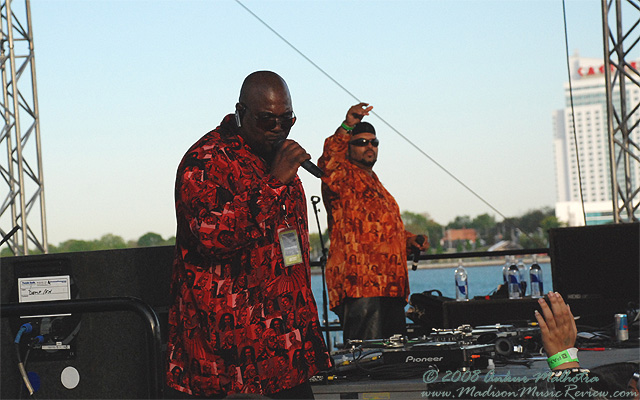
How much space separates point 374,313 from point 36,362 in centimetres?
178

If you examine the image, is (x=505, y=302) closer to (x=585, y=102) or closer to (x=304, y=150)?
(x=304, y=150)

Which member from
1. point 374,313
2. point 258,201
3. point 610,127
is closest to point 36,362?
point 258,201

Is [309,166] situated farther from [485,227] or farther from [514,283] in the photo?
[485,227]

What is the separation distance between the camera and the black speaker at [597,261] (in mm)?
3287

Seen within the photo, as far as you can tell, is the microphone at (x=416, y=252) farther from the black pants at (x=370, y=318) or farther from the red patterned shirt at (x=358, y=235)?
the black pants at (x=370, y=318)

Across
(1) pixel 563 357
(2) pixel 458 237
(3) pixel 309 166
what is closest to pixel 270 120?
(3) pixel 309 166

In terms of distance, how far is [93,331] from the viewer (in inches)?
86.4

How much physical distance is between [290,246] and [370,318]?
1.75 m

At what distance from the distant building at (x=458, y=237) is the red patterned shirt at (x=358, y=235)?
4669 centimetres

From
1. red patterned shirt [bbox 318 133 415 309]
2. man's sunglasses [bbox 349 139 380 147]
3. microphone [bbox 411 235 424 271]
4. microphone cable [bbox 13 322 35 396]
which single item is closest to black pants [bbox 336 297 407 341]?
red patterned shirt [bbox 318 133 415 309]

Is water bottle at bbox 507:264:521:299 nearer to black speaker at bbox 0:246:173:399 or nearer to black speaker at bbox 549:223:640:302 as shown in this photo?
black speaker at bbox 549:223:640:302

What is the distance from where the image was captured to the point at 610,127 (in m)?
5.39

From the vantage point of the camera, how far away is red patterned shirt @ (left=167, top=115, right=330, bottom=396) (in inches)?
73.5

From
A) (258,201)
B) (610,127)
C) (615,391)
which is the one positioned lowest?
(615,391)
